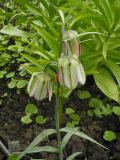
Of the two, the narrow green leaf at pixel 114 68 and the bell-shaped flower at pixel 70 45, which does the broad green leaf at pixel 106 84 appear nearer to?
the narrow green leaf at pixel 114 68

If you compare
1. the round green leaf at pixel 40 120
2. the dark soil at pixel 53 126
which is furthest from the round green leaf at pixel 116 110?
the round green leaf at pixel 40 120

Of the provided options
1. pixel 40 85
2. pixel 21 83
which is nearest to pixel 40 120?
pixel 21 83

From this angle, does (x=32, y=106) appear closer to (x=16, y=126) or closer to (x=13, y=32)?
(x=16, y=126)

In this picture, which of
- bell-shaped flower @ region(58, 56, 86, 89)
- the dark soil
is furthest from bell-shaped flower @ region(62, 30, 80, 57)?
the dark soil

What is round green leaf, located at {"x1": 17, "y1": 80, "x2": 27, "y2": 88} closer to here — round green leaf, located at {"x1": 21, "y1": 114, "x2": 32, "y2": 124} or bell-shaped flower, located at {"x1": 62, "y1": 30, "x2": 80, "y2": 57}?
round green leaf, located at {"x1": 21, "y1": 114, "x2": 32, "y2": 124}

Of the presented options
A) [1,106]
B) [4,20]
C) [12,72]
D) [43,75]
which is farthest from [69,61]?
[4,20]

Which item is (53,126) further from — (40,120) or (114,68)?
(114,68)
